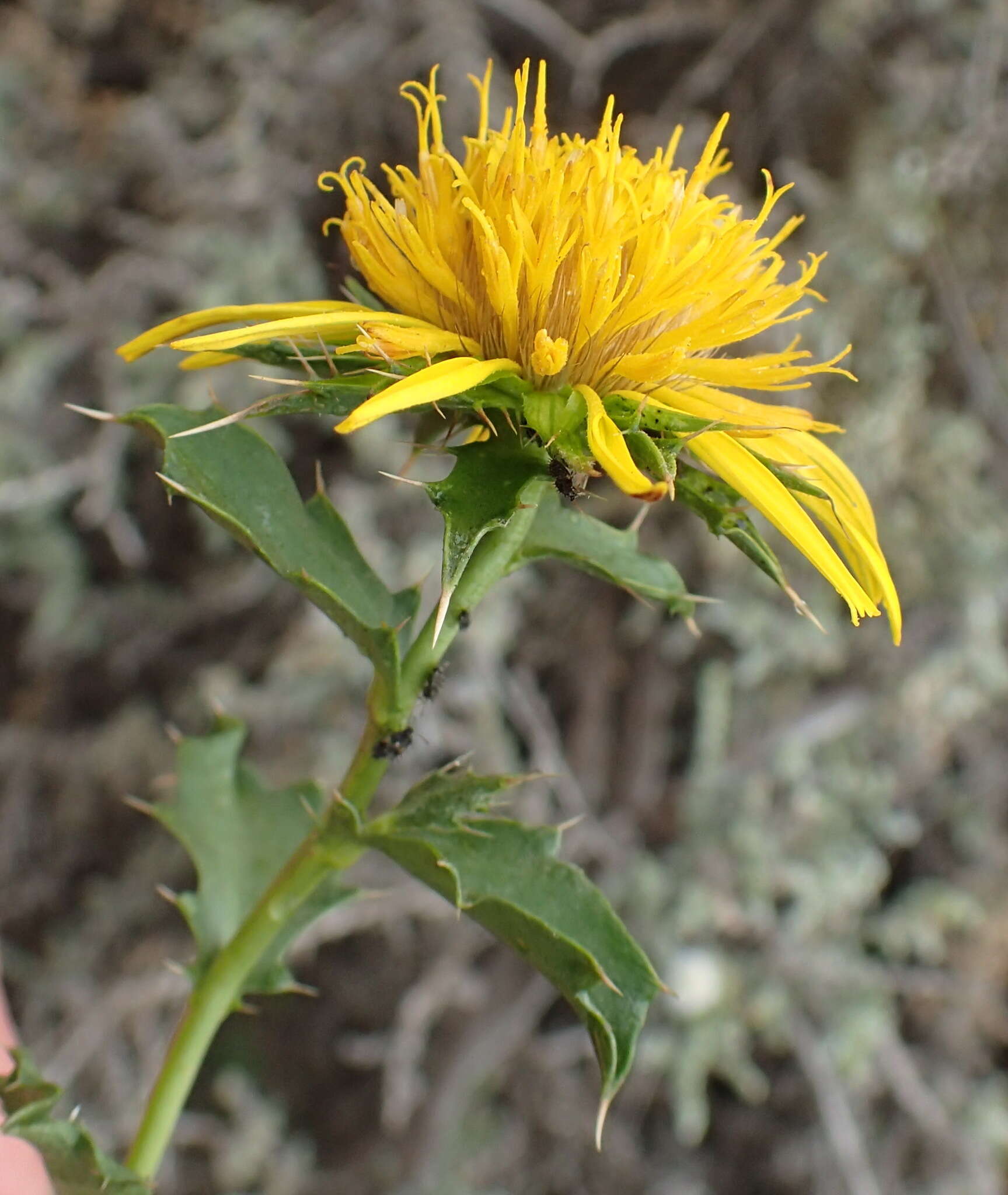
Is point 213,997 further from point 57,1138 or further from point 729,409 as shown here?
point 729,409

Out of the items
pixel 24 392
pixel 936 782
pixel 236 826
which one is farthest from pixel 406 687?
pixel 936 782

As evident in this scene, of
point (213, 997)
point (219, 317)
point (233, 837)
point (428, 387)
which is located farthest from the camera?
point (233, 837)

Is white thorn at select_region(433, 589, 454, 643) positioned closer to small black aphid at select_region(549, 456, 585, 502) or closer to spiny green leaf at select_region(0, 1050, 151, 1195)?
small black aphid at select_region(549, 456, 585, 502)

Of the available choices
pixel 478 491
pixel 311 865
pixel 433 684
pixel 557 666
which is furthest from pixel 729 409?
pixel 557 666

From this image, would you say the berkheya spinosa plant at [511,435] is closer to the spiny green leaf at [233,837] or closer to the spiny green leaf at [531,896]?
the spiny green leaf at [531,896]

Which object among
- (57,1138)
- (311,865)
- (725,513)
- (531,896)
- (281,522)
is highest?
(725,513)

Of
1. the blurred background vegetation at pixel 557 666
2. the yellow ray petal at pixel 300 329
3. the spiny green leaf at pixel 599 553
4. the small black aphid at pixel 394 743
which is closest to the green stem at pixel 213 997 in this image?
the small black aphid at pixel 394 743

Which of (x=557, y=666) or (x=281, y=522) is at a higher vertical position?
(x=281, y=522)
